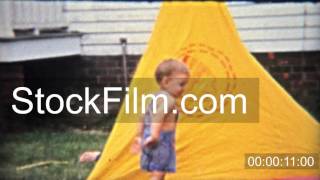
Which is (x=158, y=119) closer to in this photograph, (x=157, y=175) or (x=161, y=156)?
(x=161, y=156)

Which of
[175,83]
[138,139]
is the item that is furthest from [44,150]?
[175,83]

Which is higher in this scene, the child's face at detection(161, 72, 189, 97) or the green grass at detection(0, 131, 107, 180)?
the child's face at detection(161, 72, 189, 97)

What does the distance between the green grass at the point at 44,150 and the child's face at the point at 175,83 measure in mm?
426

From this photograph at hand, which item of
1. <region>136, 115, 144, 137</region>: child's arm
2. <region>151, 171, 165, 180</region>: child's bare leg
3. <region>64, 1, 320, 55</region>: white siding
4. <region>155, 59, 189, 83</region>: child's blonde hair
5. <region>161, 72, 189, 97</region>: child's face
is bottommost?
<region>151, 171, 165, 180</region>: child's bare leg

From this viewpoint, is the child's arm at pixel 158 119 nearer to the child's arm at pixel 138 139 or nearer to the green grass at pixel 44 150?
the child's arm at pixel 138 139

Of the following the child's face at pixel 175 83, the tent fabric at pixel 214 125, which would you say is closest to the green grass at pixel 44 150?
the tent fabric at pixel 214 125

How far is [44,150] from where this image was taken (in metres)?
3.79

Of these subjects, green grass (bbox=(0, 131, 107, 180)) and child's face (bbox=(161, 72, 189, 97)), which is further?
green grass (bbox=(0, 131, 107, 180))

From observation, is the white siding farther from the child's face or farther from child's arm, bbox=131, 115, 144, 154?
child's arm, bbox=131, 115, 144, 154

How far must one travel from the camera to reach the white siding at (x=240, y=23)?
12.0 ft

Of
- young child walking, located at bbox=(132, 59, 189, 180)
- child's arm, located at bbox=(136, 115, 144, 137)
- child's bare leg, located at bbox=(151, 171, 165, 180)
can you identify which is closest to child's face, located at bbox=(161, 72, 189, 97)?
young child walking, located at bbox=(132, 59, 189, 180)

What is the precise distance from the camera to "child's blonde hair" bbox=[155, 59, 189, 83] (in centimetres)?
362

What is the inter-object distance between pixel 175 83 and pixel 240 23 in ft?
1.47

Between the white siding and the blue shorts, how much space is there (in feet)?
1.53
